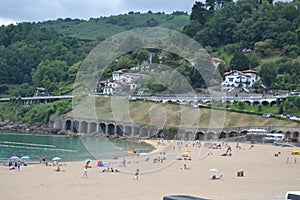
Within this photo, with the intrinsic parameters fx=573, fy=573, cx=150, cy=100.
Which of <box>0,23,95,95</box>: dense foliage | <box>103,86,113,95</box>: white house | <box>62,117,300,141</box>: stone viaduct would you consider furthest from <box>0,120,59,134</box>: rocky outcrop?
<box>0,23,95,95</box>: dense foliage

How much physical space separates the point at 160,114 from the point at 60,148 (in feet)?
73.8

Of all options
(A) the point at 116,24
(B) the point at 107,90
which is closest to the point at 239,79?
(B) the point at 107,90

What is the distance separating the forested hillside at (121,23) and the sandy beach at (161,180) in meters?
129

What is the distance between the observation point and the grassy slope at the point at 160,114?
60.1 m

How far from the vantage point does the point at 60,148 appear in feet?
163

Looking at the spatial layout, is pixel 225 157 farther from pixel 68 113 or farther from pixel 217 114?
pixel 68 113

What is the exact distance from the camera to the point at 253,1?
11238cm

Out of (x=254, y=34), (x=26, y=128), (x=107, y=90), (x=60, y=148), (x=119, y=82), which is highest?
(x=254, y=34)

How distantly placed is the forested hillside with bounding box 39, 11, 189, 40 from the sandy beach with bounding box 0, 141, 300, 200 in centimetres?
12933

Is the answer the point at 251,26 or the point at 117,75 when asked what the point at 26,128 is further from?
the point at 251,26

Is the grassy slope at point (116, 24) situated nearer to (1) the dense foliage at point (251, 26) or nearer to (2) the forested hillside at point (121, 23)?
(2) the forested hillside at point (121, 23)

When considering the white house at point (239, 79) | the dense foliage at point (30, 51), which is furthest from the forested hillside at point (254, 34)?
the dense foliage at point (30, 51)

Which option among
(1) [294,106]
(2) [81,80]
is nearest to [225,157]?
(1) [294,106]

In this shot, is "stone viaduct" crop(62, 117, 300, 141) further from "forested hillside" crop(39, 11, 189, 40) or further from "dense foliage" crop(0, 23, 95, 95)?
"forested hillside" crop(39, 11, 189, 40)
